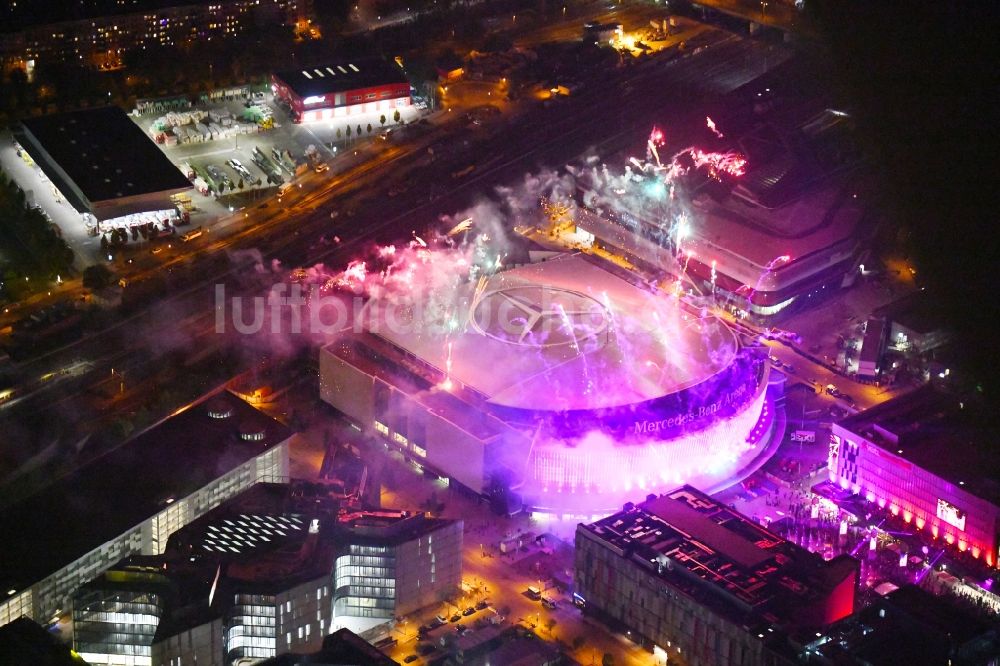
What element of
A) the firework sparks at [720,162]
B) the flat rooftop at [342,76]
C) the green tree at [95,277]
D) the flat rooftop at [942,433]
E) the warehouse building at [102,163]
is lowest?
the flat rooftop at [942,433]

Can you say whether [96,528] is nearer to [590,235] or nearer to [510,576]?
[510,576]

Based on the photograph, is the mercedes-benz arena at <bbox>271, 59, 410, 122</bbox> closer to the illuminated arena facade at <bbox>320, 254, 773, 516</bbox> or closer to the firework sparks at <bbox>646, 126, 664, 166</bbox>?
the firework sparks at <bbox>646, 126, 664, 166</bbox>

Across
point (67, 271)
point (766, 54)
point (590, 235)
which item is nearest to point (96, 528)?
point (67, 271)

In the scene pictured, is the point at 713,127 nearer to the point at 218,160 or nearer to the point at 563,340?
the point at 563,340

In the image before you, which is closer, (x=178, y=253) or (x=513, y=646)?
(x=513, y=646)

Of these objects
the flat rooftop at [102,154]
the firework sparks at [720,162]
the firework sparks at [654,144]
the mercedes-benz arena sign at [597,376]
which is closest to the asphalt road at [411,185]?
the firework sparks at [654,144]

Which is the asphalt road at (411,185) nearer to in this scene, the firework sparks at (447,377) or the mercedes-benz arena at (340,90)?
the mercedes-benz arena at (340,90)
